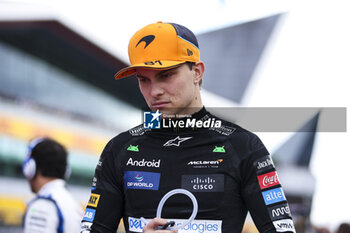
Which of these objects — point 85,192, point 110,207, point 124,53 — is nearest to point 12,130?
point 85,192

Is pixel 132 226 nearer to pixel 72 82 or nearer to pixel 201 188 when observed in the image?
pixel 201 188

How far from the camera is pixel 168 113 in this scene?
178 centimetres

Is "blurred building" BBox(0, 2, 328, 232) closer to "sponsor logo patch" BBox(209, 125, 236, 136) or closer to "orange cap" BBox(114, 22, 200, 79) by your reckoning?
"sponsor logo patch" BBox(209, 125, 236, 136)

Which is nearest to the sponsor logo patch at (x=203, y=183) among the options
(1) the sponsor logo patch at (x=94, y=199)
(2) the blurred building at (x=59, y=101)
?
(1) the sponsor logo patch at (x=94, y=199)

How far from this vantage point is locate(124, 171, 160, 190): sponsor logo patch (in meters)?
1.76

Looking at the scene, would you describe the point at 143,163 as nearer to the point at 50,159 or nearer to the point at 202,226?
the point at 202,226

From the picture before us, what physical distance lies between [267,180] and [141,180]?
49 centimetres

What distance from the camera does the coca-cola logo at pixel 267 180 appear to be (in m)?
1.66

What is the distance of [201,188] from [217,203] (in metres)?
0.08

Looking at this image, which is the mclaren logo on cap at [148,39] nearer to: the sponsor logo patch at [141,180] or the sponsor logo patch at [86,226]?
the sponsor logo patch at [141,180]

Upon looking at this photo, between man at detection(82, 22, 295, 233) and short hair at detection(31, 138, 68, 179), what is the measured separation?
2141mm

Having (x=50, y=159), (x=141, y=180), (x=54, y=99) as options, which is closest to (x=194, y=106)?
(x=141, y=180)

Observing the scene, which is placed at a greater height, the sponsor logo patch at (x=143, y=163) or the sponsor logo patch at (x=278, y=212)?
the sponsor logo patch at (x=143, y=163)

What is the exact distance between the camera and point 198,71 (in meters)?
1.87
